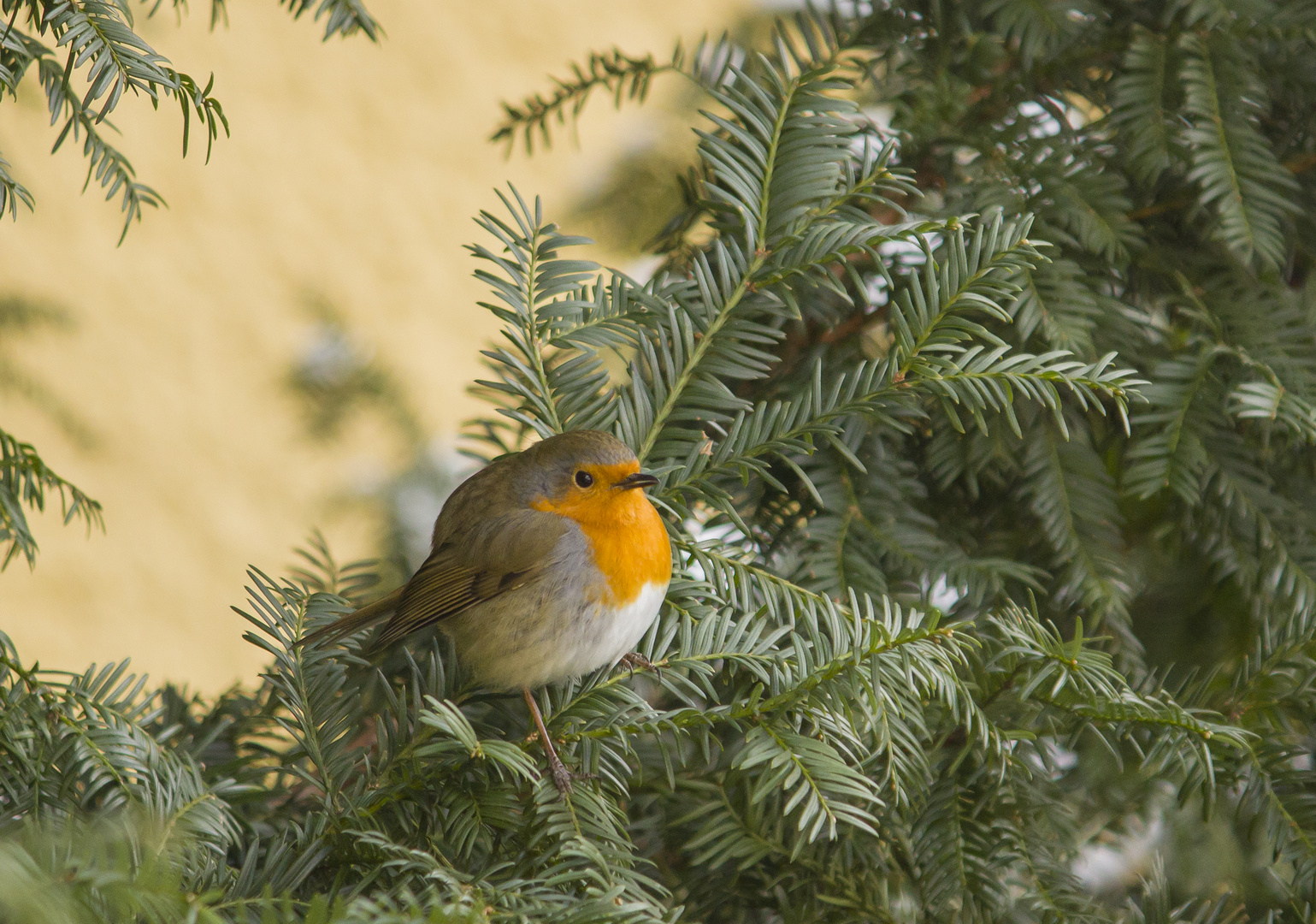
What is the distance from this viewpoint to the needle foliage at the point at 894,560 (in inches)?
25.4

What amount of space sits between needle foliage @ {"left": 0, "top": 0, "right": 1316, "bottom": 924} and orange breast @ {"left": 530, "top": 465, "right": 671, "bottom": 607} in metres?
0.02

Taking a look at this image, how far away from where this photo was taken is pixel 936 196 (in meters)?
1.03

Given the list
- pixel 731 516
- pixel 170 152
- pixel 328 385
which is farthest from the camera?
pixel 170 152

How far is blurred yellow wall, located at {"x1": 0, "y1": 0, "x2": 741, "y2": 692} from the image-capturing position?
2342 millimetres

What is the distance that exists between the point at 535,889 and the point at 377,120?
247cm

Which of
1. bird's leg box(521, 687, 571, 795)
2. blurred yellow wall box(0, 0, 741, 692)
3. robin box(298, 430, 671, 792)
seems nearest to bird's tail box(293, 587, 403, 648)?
robin box(298, 430, 671, 792)

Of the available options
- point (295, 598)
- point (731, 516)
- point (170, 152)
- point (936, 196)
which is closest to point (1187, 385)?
point (936, 196)

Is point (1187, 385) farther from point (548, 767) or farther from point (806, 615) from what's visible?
point (548, 767)

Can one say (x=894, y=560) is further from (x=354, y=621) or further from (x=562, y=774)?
(x=354, y=621)

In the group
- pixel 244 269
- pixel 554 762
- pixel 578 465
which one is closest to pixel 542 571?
pixel 578 465

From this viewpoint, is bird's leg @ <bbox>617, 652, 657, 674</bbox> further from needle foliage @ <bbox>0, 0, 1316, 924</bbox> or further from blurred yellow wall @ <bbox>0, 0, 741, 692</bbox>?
blurred yellow wall @ <bbox>0, 0, 741, 692</bbox>

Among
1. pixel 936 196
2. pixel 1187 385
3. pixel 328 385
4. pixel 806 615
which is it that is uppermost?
pixel 328 385

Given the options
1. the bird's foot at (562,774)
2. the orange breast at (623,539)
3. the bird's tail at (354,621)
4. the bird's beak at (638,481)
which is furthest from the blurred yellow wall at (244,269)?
the bird's foot at (562,774)

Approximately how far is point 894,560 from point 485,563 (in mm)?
414
